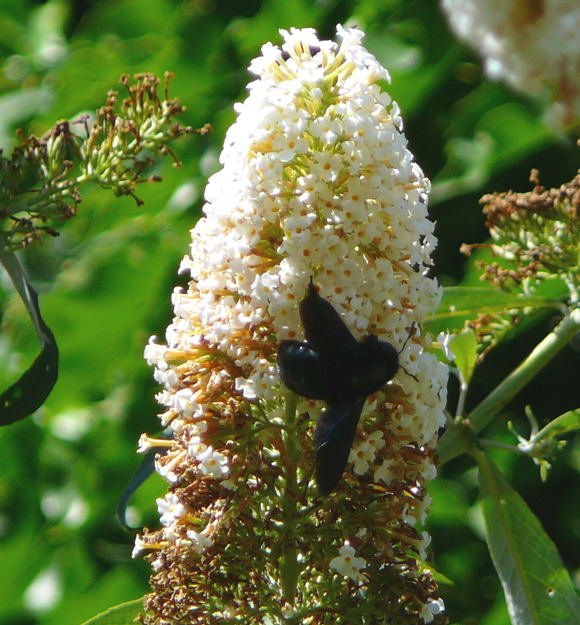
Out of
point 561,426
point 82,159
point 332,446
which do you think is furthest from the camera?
point 561,426

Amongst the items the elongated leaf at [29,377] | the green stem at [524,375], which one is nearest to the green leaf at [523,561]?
the green stem at [524,375]

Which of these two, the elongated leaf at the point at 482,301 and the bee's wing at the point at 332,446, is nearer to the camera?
the bee's wing at the point at 332,446

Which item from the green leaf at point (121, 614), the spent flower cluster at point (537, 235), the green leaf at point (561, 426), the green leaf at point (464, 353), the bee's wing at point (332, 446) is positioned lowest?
the green leaf at point (121, 614)

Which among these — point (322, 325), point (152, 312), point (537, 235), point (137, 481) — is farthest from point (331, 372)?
point (152, 312)

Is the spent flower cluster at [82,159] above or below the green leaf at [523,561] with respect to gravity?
above

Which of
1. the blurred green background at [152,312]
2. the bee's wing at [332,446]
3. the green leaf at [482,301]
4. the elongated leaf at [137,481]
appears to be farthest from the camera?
Result: the blurred green background at [152,312]

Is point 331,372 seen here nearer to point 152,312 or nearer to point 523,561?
point 523,561

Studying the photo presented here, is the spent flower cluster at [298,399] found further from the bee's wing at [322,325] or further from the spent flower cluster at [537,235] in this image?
the spent flower cluster at [537,235]

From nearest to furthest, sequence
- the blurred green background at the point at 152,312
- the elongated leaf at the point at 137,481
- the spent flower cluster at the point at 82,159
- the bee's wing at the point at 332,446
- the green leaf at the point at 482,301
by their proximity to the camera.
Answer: the bee's wing at the point at 332,446, the spent flower cluster at the point at 82,159, the elongated leaf at the point at 137,481, the green leaf at the point at 482,301, the blurred green background at the point at 152,312
